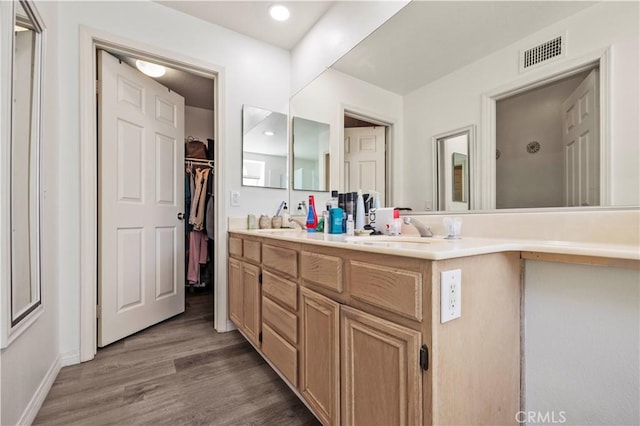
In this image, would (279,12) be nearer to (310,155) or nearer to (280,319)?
(310,155)

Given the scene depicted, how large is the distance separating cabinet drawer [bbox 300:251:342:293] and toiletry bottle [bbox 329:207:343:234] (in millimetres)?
397

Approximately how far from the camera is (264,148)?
94.4 inches

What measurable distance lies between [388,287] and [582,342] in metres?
0.67

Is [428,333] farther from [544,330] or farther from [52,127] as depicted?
[52,127]

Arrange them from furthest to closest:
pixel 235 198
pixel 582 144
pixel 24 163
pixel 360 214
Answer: pixel 235 198 → pixel 360 214 → pixel 24 163 → pixel 582 144

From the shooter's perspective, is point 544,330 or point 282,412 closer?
point 544,330

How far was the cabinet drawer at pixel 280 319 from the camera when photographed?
1.25 meters

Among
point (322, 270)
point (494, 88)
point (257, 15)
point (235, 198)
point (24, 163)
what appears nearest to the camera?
point (322, 270)

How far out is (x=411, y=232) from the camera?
149 centimetres

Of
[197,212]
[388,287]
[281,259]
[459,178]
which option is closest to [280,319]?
[281,259]

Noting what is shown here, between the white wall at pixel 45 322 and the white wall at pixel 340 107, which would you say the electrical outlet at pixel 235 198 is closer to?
the white wall at pixel 340 107

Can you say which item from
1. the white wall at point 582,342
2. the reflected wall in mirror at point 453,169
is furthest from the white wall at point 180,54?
the white wall at point 582,342

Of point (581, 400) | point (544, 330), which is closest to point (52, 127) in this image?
point (544, 330)

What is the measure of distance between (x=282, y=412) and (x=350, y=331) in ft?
2.24
